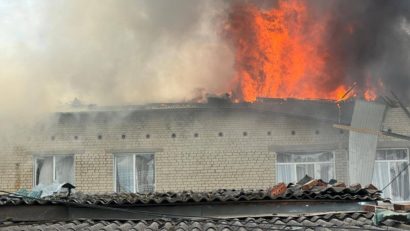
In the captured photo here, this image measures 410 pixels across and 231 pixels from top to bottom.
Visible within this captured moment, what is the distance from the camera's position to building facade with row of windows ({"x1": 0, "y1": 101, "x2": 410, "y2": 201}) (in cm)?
1445

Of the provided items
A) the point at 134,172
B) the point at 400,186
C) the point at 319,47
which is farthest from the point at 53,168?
the point at 400,186

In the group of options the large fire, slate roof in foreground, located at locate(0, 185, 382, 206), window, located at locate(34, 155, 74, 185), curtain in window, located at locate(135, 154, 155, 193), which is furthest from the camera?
window, located at locate(34, 155, 74, 185)

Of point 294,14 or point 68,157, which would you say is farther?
point 68,157

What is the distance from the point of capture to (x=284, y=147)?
47.7 feet

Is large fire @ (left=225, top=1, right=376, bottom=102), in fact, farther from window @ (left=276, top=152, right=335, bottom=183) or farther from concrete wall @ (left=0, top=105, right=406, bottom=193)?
window @ (left=276, top=152, right=335, bottom=183)

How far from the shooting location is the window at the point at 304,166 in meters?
14.5

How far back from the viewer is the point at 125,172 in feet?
48.8

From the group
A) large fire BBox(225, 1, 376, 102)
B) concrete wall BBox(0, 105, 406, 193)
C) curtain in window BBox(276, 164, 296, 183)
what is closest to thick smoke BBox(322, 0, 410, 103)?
large fire BBox(225, 1, 376, 102)

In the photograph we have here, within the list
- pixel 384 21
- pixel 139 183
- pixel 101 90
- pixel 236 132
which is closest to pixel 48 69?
pixel 101 90

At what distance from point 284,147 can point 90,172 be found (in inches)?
200

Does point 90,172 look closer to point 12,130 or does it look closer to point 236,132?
point 12,130

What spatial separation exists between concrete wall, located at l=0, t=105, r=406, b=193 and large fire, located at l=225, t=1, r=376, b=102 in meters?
0.70

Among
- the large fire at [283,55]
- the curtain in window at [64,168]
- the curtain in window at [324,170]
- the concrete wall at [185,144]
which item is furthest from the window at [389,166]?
the curtain in window at [64,168]

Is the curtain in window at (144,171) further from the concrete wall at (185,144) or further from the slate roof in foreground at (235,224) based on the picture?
the slate roof in foreground at (235,224)
